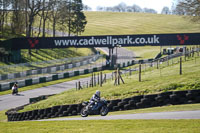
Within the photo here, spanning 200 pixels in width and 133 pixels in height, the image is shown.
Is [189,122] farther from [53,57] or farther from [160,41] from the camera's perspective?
[53,57]

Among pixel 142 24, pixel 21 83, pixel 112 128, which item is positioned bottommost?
pixel 21 83

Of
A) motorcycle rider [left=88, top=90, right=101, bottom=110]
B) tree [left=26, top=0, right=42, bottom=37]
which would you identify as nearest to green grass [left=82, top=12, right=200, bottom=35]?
tree [left=26, top=0, right=42, bottom=37]

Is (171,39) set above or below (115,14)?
below

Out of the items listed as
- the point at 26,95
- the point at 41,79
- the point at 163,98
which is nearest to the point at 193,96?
the point at 163,98

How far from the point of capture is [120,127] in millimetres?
11766

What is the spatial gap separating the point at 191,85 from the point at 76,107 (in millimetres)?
6461

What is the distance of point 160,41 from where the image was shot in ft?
168

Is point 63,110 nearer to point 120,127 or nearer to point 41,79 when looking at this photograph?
point 120,127

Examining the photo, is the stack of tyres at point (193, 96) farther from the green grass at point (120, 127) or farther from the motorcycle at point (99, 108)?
the green grass at point (120, 127)

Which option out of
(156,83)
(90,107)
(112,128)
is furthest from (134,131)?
(156,83)

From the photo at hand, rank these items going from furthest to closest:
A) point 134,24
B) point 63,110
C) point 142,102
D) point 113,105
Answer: point 134,24 → point 63,110 → point 113,105 → point 142,102

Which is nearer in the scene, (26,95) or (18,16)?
(26,95)

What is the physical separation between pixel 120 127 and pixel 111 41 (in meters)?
41.7

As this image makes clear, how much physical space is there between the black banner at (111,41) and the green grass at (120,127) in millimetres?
39597
